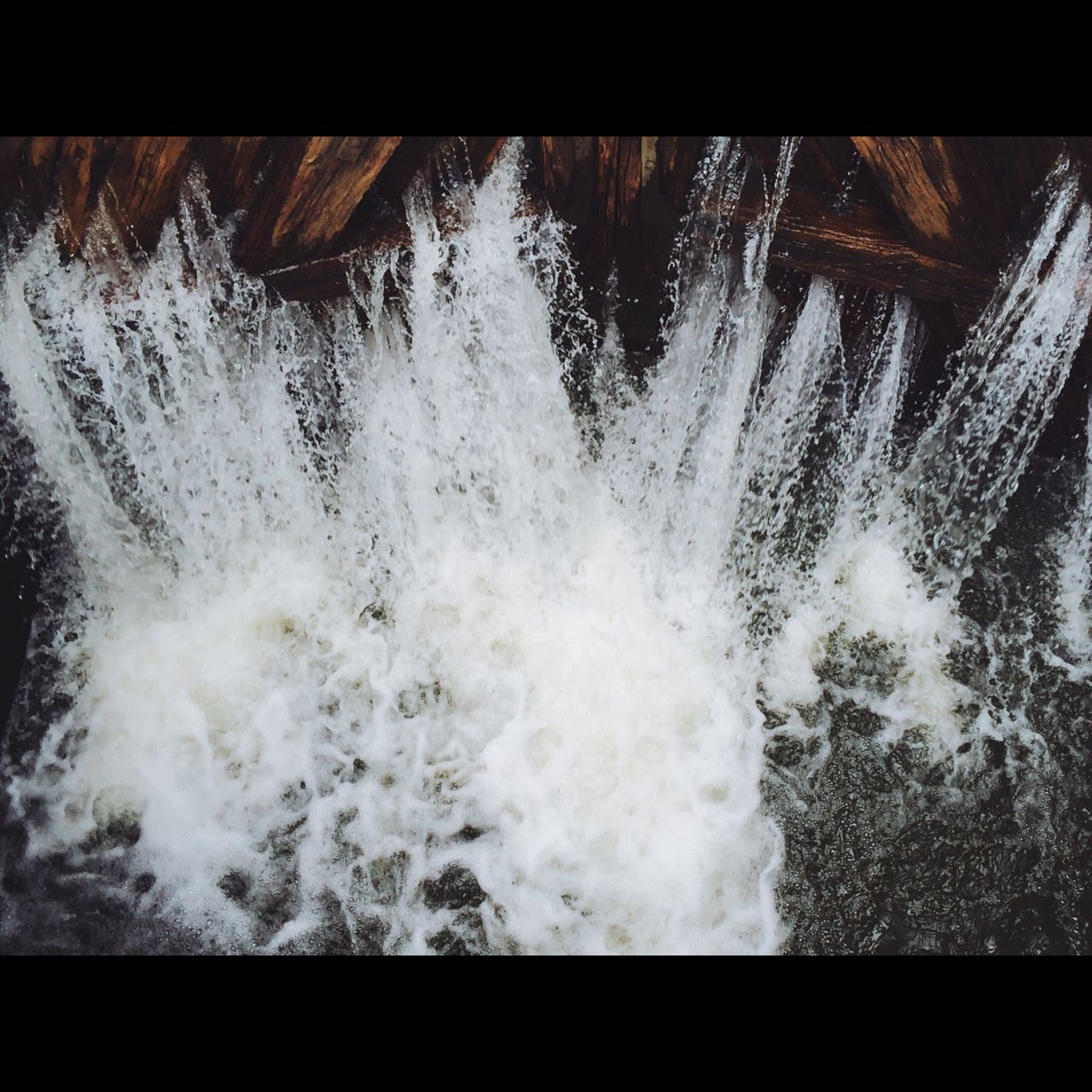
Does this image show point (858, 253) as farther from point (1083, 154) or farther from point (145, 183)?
point (145, 183)

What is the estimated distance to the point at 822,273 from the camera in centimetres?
283

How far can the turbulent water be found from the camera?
278 cm

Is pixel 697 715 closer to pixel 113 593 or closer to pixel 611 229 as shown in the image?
pixel 611 229

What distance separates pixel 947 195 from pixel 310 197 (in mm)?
2053

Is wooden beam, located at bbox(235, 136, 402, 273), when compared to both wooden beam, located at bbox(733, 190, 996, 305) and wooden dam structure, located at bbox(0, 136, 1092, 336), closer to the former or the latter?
wooden dam structure, located at bbox(0, 136, 1092, 336)

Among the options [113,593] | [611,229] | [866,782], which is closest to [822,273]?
[611,229]

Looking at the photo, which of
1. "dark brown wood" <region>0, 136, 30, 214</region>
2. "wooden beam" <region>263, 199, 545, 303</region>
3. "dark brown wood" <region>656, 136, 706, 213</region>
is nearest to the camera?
"dark brown wood" <region>0, 136, 30, 214</region>

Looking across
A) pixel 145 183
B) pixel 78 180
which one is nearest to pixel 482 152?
pixel 145 183

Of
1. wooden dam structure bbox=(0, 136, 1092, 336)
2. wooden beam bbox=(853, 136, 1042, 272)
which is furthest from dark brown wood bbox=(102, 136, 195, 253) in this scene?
wooden beam bbox=(853, 136, 1042, 272)

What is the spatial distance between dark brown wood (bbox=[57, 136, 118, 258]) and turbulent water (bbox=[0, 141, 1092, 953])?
0.35ft

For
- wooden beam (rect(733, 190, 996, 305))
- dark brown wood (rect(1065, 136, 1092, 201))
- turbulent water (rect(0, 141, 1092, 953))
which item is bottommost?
turbulent water (rect(0, 141, 1092, 953))

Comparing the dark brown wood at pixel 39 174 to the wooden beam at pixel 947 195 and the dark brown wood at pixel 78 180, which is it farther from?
the wooden beam at pixel 947 195

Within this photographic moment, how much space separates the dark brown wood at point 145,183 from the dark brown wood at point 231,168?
60 mm

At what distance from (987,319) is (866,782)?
1.69 m
